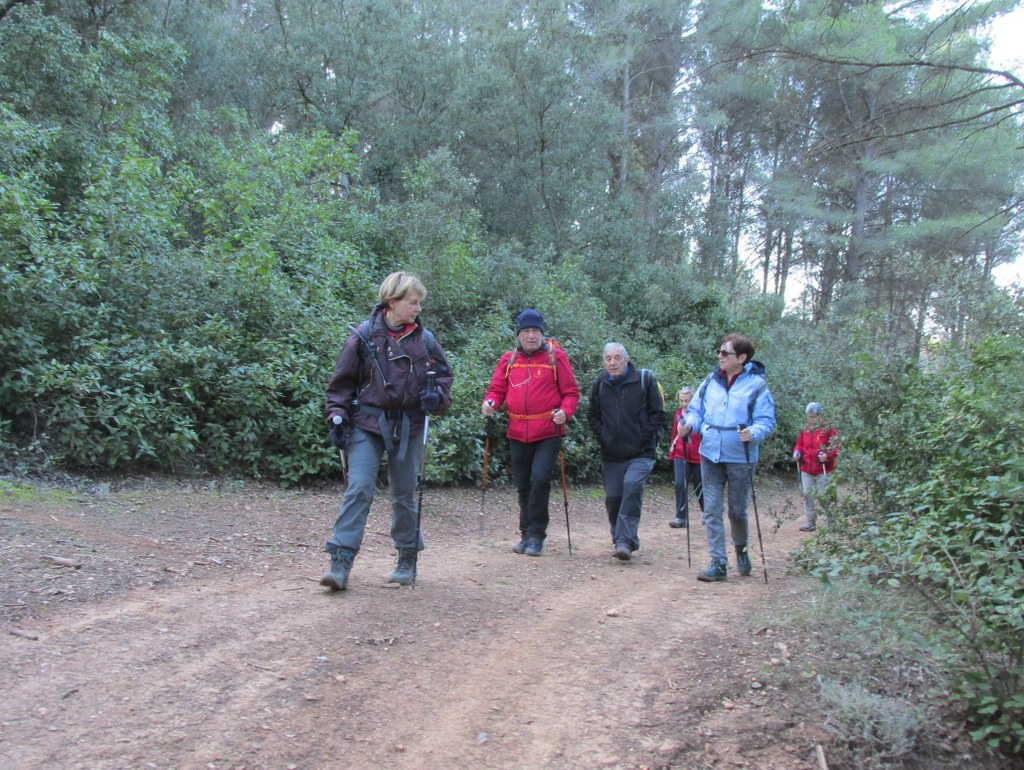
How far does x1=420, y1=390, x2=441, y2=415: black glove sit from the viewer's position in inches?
212

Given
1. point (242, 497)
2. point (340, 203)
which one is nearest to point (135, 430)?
point (242, 497)

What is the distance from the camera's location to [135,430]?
8.79 meters

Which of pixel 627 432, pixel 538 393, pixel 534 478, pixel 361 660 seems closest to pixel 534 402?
pixel 538 393

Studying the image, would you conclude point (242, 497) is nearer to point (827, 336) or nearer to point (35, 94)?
point (827, 336)

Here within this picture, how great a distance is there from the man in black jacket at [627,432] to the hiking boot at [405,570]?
95.1 inches

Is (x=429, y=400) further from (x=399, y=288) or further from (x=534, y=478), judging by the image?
(x=534, y=478)

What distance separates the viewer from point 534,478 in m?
7.25

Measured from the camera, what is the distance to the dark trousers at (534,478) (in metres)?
7.21

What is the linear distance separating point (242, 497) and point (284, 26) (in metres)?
17.7

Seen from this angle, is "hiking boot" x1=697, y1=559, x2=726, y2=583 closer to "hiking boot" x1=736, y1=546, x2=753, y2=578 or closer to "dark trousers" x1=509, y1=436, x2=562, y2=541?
"hiking boot" x1=736, y1=546, x2=753, y2=578

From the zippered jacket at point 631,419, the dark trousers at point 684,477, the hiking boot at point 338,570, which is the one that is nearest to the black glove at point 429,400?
the hiking boot at point 338,570

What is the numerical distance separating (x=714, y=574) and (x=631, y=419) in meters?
1.55

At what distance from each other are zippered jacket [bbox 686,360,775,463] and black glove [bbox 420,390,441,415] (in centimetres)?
265

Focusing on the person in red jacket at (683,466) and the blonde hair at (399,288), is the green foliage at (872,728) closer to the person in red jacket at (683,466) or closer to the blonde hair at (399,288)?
the blonde hair at (399,288)
